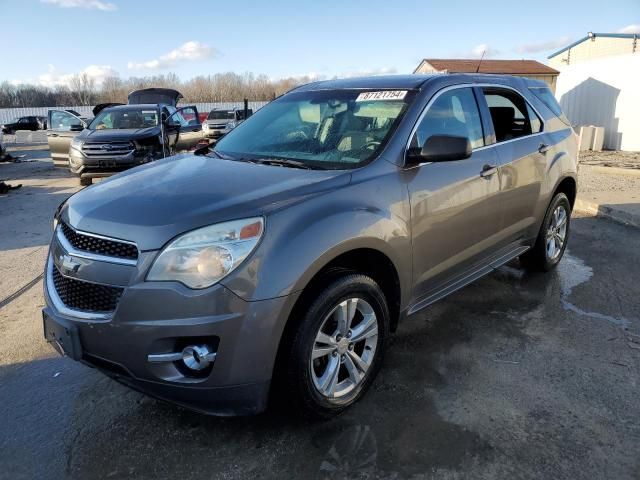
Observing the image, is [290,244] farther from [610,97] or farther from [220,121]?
[220,121]

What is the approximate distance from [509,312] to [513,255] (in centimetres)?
51

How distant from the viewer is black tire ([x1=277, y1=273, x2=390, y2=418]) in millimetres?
2459

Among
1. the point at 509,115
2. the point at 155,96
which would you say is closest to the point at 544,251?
the point at 509,115

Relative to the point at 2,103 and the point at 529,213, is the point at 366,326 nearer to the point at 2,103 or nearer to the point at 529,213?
the point at 529,213

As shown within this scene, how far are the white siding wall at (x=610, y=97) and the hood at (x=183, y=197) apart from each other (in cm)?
1595

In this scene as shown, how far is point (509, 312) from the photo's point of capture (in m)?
4.19

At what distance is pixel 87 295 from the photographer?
2441mm

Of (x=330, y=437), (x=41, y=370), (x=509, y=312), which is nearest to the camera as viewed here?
(x=330, y=437)

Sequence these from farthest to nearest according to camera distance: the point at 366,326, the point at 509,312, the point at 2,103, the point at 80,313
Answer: the point at 2,103 < the point at 509,312 < the point at 366,326 < the point at 80,313

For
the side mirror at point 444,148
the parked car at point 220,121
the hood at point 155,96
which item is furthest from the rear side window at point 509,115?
the parked car at point 220,121

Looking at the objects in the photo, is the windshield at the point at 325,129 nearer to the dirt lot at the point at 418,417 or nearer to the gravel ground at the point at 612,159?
the dirt lot at the point at 418,417

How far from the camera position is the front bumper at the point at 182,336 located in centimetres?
222

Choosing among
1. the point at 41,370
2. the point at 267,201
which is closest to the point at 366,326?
the point at 267,201

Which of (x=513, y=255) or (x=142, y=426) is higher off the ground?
(x=513, y=255)
